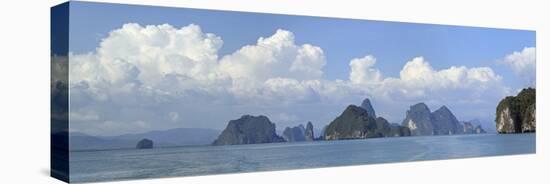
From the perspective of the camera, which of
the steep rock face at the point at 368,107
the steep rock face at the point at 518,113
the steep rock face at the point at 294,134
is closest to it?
the steep rock face at the point at 294,134

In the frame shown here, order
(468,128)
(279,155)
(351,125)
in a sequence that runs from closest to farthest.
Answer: (279,155), (351,125), (468,128)

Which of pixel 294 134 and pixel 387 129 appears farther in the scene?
pixel 387 129

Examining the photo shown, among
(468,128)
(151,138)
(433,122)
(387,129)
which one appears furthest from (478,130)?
(151,138)

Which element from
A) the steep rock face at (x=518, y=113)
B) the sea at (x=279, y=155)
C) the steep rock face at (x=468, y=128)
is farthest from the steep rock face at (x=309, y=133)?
the steep rock face at (x=518, y=113)

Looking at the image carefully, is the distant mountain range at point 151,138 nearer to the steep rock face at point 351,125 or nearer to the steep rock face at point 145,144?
the steep rock face at point 145,144

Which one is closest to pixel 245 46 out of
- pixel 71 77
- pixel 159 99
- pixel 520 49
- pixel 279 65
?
pixel 279 65

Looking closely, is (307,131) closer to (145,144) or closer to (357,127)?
(357,127)

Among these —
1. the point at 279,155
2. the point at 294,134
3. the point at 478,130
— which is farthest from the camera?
the point at 478,130

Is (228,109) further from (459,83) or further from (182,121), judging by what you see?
(459,83)

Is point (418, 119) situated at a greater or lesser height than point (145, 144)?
greater
